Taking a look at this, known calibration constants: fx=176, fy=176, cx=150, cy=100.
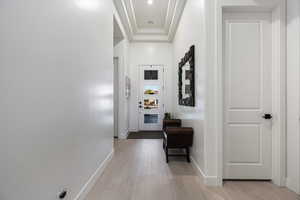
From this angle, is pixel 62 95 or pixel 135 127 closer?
pixel 62 95

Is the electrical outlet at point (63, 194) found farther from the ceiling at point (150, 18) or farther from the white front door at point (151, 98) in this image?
the white front door at point (151, 98)

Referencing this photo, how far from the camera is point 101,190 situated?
2.18m

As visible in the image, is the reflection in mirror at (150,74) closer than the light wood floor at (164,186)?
No

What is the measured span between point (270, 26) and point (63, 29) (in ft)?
8.54

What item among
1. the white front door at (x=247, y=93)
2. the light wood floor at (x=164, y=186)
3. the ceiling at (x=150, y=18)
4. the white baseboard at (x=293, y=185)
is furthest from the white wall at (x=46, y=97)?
the white baseboard at (x=293, y=185)

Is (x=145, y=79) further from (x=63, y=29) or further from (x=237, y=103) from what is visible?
(x=63, y=29)

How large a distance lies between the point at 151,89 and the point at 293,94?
4319mm

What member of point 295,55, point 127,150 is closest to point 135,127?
point 127,150

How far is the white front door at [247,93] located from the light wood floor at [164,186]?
285 millimetres

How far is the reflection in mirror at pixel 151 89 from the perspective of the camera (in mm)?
6148

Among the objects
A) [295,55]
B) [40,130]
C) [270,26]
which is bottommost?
[40,130]

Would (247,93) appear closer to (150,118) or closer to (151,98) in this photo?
(151,98)

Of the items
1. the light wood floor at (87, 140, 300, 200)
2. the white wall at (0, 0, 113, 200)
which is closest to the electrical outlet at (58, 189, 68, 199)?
the white wall at (0, 0, 113, 200)

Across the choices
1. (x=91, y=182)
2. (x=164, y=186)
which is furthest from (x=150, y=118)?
(x=91, y=182)
